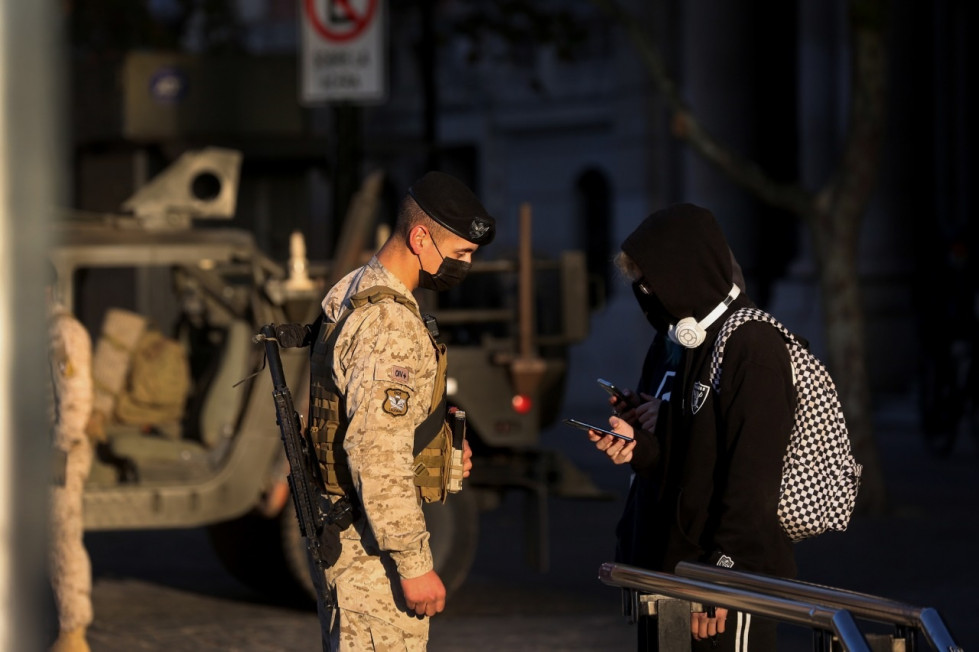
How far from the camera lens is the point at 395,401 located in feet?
11.6

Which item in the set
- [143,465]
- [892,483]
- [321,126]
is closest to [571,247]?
[321,126]

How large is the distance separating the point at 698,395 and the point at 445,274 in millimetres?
618

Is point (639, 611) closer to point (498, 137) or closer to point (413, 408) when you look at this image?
point (413, 408)

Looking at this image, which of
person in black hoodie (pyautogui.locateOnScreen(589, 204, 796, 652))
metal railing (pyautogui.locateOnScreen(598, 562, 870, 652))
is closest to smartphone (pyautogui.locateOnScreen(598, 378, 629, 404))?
person in black hoodie (pyautogui.locateOnScreen(589, 204, 796, 652))

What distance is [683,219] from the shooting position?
3.79 metres

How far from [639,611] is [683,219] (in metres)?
0.98

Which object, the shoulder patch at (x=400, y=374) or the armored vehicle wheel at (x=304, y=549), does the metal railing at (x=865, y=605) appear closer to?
the shoulder patch at (x=400, y=374)

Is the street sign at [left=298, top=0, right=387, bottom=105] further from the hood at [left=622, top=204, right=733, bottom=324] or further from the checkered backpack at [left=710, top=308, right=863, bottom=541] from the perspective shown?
the checkered backpack at [left=710, top=308, right=863, bottom=541]

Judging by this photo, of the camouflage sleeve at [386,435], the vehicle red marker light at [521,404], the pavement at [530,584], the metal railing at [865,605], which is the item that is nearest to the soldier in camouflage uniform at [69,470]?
the pavement at [530,584]

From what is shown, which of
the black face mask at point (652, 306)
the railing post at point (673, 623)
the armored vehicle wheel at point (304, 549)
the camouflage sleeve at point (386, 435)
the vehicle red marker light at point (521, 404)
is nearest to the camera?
the railing post at point (673, 623)

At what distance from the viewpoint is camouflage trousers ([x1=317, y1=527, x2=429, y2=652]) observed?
12.0ft

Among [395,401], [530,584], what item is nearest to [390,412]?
[395,401]

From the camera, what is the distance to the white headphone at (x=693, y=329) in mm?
3729

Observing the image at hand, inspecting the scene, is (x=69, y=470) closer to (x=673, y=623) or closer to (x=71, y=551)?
(x=71, y=551)
